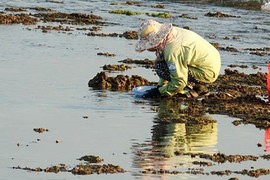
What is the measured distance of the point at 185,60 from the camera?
14.7 meters

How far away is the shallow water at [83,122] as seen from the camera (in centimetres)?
1060

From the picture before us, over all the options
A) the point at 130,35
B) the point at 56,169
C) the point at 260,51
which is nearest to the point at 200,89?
the point at 56,169

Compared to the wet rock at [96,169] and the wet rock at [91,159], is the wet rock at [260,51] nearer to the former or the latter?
the wet rock at [91,159]

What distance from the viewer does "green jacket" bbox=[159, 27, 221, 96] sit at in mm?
14578

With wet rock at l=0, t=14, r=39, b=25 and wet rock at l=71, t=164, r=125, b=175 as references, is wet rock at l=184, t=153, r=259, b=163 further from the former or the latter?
wet rock at l=0, t=14, r=39, b=25

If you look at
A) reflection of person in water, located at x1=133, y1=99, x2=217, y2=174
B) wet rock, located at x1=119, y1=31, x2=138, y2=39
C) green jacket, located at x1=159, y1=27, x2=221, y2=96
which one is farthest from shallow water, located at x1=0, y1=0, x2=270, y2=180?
wet rock, located at x1=119, y1=31, x2=138, y2=39

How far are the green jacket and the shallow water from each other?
356mm

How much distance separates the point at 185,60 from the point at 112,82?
1.60 metres

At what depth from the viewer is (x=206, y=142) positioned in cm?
1179

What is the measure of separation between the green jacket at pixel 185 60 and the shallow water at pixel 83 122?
0.36 m

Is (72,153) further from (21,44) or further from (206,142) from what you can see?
(21,44)

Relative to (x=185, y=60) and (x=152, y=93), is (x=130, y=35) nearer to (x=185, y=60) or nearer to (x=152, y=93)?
(x=152, y=93)

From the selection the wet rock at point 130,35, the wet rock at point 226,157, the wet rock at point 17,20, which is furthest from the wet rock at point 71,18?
the wet rock at point 226,157

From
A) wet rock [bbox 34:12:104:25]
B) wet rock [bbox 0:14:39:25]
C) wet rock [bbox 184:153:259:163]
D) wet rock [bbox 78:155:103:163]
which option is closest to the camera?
wet rock [bbox 78:155:103:163]
